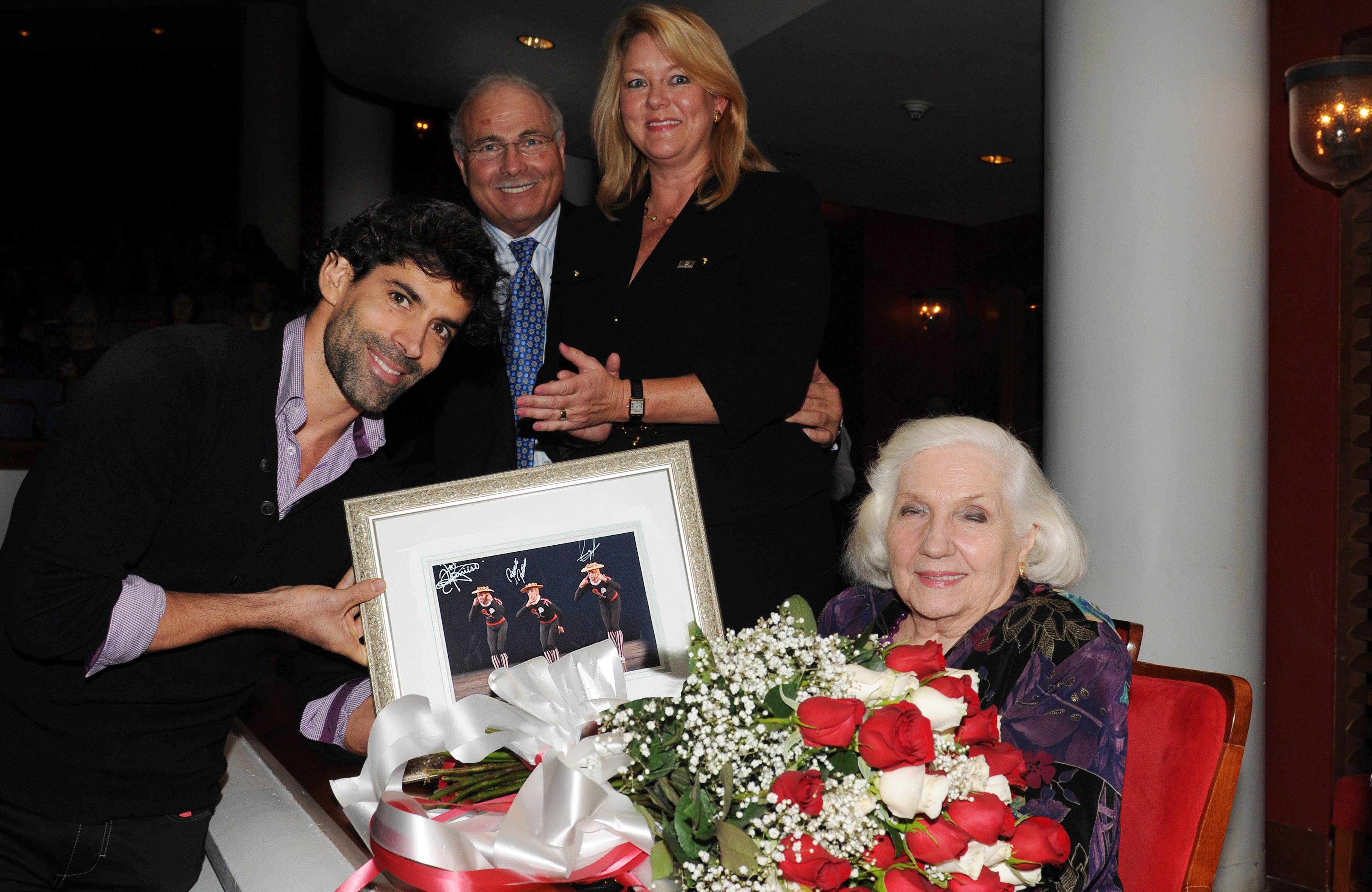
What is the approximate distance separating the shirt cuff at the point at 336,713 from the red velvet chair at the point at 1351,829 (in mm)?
3760

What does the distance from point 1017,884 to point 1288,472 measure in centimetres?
417

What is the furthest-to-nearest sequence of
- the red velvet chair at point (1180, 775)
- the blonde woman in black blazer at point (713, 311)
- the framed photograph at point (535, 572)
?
the blonde woman in black blazer at point (713, 311)
the red velvet chair at point (1180, 775)
the framed photograph at point (535, 572)

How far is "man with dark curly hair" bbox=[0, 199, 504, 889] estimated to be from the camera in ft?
5.40

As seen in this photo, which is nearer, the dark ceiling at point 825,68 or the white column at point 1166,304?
the white column at point 1166,304

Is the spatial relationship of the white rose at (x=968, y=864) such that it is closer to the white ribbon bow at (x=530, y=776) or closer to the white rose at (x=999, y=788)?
the white rose at (x=999, y=788)

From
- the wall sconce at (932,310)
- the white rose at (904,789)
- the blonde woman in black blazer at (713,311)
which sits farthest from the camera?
the wall sconce at (932,310)

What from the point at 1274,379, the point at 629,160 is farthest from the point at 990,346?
the point at 629,160

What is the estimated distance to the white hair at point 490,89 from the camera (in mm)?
2520

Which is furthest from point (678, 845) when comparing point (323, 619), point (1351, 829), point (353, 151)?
point (353, 151)

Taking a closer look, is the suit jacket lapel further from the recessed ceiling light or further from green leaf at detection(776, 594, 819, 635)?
the recessed ceiling light

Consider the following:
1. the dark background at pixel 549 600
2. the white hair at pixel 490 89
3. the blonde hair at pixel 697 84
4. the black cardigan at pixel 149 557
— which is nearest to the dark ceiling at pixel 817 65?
the white hair at pixel 490 89

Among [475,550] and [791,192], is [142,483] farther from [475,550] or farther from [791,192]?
[791,192]

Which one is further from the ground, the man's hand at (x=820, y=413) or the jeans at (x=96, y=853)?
the man's hand at (x=820, y=413)

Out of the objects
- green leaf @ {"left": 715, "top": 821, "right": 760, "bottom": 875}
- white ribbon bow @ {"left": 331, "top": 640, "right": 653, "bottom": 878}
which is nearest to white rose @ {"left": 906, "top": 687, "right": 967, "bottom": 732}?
green leaf @ {"left": 715, "top": 821, "right": 760, "bottom": 875}
